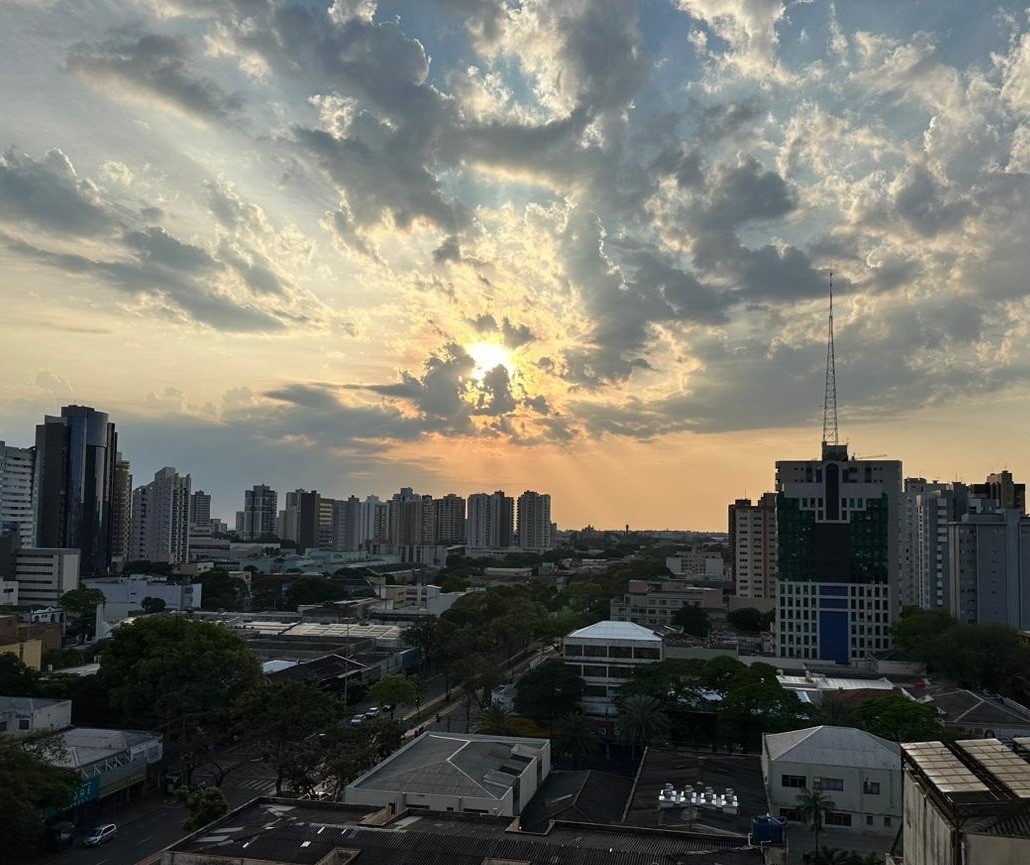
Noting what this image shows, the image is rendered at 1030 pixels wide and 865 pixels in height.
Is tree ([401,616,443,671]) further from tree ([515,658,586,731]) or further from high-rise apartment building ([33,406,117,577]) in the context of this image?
high-rise apartment building ([33,406,117,577])

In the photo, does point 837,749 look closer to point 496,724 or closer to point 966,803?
point 496,724

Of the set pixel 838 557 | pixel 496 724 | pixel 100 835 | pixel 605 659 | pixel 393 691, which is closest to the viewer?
pixel 100 835

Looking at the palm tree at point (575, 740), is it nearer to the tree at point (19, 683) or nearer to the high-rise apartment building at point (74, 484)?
the tree at point (19, 683)

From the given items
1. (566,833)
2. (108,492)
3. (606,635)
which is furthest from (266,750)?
(108,492)

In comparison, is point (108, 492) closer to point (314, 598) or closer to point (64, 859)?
point (314, 598)

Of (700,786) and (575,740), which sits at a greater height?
(700,786)

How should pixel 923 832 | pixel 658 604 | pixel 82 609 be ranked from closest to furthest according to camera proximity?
pixel 923 832, pixel 82 609, pixel 658 604

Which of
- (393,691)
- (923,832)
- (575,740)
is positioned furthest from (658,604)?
(923,832)

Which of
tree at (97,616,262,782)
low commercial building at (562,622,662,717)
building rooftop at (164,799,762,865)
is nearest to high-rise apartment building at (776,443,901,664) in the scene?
low commercial building at (562,622,662,717)
